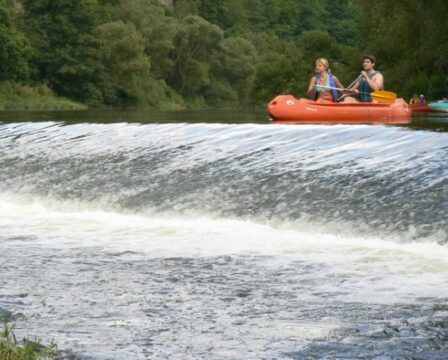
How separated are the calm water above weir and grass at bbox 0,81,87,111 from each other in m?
39.6

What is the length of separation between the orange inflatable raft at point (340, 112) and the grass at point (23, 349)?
1176 cm

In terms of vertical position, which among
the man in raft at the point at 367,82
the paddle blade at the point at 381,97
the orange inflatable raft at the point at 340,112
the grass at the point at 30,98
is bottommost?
the grass at the point at 30,98

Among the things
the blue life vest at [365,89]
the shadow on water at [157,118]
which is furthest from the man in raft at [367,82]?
the shadow on water at [157,118]

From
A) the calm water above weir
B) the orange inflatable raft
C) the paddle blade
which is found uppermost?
the paddle blade

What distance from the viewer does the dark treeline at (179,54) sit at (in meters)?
32.8

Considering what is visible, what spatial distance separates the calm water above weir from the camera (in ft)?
21.8

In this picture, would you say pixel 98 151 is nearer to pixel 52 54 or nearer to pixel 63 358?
pixel 63 358

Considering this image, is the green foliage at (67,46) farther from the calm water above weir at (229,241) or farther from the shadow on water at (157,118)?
the calm water above weir at (229,241)

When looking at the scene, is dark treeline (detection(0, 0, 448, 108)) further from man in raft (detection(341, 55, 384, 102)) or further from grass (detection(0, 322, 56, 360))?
grass (detection(0, 322, 56, 360))

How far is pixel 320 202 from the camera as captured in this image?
11.5 metres

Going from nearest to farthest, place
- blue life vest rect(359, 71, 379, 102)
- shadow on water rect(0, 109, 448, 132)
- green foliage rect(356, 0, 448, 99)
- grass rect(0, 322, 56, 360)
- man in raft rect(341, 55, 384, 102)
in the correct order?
grass rect(0, 322, 56, 360) → shadow on water rect(0, 109, 448, 132) → man in raft rect(341, 55, 384, 102) → blue life vest rect(359, 71, 379, 102) → green foliage rect(356, 0, 448, 99)

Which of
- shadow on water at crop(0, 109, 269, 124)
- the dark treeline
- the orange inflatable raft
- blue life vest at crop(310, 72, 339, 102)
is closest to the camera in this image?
the orange inflatable raft

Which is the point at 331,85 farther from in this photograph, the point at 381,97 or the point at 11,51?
the point at 11,51

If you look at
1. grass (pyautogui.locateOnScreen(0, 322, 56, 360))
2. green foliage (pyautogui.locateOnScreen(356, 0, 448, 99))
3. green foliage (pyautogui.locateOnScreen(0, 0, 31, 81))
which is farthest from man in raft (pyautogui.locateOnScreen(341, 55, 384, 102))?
green foliage (pyautogui.locateOnScreen(0, 0, 31, 81))
